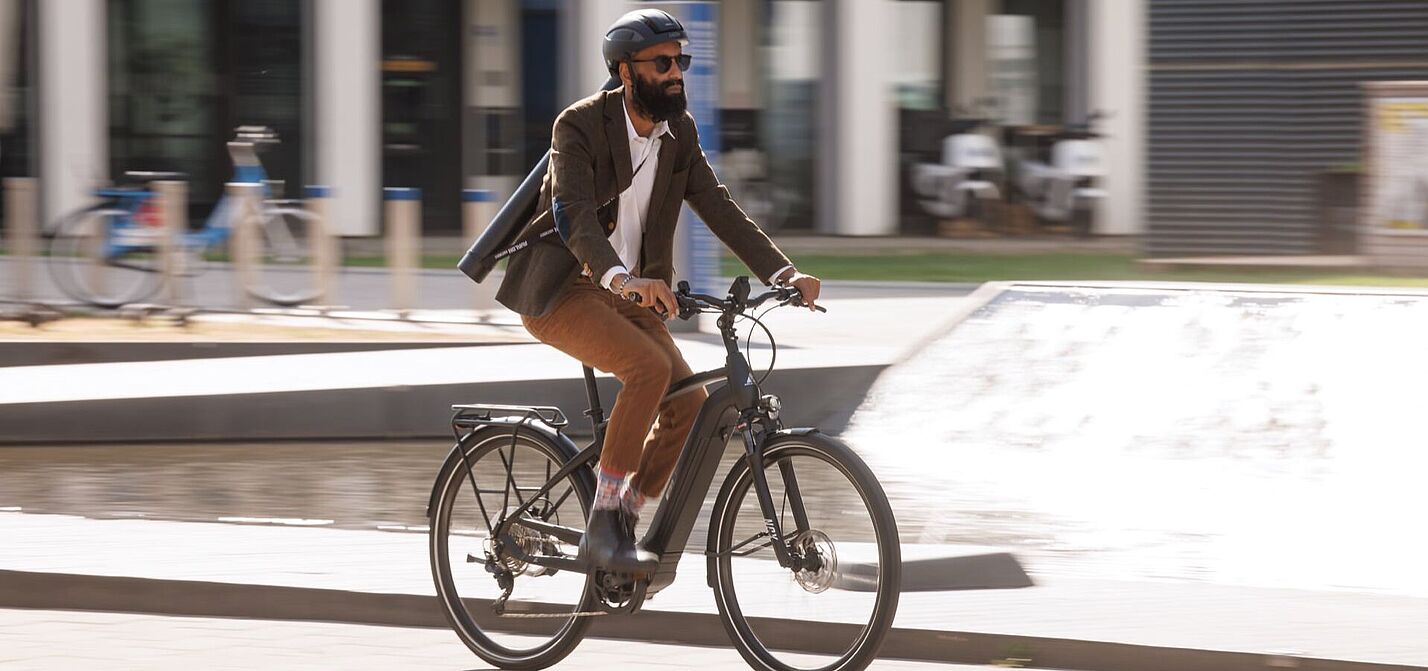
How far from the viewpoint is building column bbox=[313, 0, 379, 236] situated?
74.7ft

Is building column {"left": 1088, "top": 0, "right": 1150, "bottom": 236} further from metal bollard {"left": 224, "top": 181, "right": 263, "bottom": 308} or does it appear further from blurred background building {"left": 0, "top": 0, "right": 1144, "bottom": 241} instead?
metal bollard {"left": 224, "top": 181, "right": 263, "bottom": 308}

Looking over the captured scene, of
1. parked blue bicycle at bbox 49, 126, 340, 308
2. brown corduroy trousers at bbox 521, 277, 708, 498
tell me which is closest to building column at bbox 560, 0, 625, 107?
parked blue bicycle at bbox 49, 126, 340, 308

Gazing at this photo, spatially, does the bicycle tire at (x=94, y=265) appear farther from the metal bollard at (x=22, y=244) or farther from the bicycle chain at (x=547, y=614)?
the bicycle chain at (x=547, y=614)

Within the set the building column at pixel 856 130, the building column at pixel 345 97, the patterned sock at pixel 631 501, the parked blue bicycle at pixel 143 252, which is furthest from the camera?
the building column at pixel 856 130

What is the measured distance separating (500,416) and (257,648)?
0.90 m

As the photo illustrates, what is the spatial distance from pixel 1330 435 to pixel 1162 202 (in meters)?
9.76

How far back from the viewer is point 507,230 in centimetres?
501

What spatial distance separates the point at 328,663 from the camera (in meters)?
5.35

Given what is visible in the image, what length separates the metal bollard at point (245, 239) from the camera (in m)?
13.5

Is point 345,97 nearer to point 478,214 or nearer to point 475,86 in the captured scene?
point 475,86

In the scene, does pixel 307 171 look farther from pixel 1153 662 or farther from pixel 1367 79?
pixel 1153 662


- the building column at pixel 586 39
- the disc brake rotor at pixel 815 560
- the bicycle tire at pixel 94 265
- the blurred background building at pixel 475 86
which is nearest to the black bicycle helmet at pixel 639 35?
the disc brake rotor at pixel 815 560

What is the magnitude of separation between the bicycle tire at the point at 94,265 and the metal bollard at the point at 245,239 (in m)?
0.53

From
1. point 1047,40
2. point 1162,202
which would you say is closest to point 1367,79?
point 1162,202
